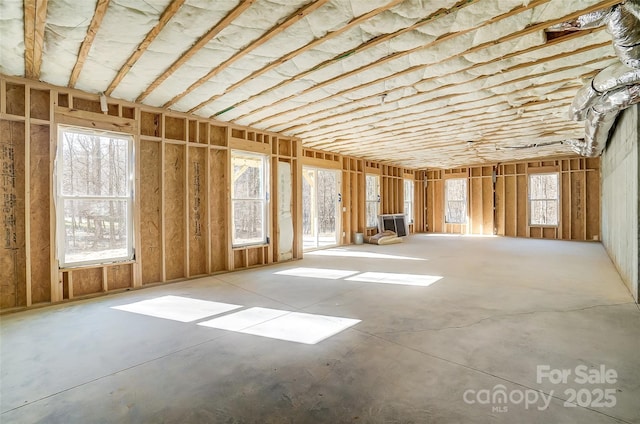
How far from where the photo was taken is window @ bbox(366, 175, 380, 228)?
11.2 m

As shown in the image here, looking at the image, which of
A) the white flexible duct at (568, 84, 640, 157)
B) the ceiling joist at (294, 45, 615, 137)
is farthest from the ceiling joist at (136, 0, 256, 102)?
the white flexible duct at (568, 84, 640, 157)

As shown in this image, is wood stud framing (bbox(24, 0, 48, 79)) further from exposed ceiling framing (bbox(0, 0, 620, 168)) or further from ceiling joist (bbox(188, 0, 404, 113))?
ceiling joist (bbox(188, 0, 404, 113))

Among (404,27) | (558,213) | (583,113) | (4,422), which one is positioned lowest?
(4,422)

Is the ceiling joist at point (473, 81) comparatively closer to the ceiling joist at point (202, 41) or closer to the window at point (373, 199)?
the ceiling joist at point (202, 41)

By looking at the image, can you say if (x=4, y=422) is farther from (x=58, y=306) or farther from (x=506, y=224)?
(x=506, y=224)

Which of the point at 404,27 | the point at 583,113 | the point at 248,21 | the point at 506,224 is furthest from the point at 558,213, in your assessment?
the point at 248,21

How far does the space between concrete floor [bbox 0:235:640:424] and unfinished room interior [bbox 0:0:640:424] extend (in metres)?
0.02

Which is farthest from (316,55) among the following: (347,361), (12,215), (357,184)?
(357,184)

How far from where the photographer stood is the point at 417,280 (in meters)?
5.21

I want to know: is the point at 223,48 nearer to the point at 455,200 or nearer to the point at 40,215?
the point at 40,215

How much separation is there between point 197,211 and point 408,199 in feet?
34.2

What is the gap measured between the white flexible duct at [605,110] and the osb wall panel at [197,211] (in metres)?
6.30

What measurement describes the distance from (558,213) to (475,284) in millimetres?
8534

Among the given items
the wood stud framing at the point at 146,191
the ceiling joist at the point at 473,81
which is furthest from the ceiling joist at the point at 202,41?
the ceiling joist at the point at 473,81
